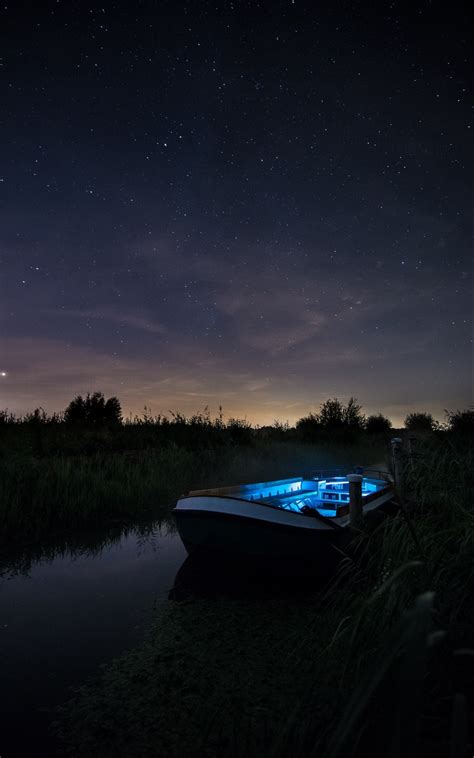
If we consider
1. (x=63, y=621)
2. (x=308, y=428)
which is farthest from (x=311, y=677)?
(x=308, y=428)

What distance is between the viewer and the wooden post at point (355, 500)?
18.8ft

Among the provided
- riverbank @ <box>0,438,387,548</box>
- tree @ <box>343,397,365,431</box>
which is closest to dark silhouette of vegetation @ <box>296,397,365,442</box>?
tree @ <box>343,397,365,431</box>

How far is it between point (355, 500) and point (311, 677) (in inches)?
143

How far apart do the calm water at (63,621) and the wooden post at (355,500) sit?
8.81ft

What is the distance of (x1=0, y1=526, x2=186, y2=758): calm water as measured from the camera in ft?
10.6

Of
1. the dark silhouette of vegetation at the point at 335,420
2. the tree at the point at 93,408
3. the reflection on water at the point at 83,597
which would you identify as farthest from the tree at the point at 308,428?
the reflection on water at the point at 83,597

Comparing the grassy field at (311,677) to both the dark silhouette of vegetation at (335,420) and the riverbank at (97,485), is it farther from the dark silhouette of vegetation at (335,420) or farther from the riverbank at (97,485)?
the dark silhouette of vegetation at (335,420)

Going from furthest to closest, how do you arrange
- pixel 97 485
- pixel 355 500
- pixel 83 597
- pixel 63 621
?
pixel 97 485, pixel 355 500, pixel 83 597, pixel 63 621

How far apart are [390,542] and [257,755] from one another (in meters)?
2.05

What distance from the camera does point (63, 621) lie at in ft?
15.4

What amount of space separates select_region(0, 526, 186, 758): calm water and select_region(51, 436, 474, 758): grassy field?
0.24 metres

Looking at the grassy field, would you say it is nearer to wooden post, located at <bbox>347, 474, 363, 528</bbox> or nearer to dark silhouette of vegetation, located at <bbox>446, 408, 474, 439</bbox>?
wooden post, located at <bbox>347, 474, 363, 528</bbox>

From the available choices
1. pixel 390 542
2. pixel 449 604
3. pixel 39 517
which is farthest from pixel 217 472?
pixel 449 604

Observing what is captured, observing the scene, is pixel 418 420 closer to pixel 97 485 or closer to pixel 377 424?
pixel 377 424
